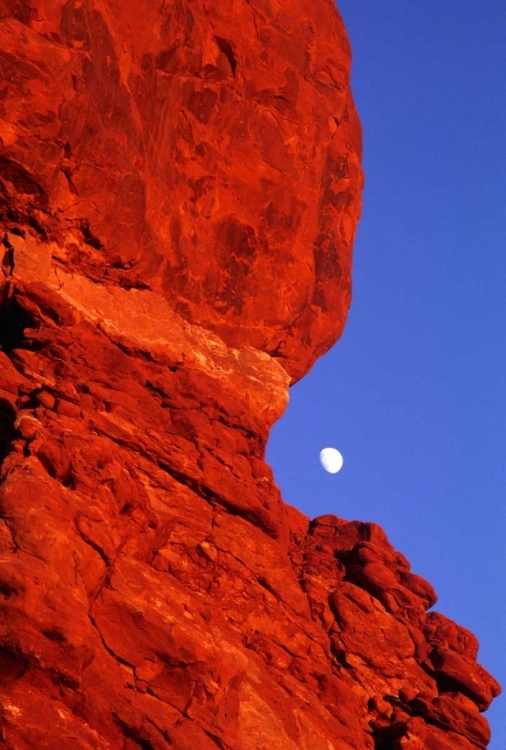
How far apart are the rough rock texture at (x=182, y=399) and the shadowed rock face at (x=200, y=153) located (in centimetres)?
7

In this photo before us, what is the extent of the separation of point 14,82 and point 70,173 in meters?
2.66

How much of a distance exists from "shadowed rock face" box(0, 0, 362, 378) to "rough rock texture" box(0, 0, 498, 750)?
0.07 meters

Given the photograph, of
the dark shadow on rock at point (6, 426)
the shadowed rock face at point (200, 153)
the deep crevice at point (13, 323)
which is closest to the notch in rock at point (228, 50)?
the shadowed rock face at point (200, 153)

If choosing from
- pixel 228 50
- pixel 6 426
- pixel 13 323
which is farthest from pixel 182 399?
pixel 228 50

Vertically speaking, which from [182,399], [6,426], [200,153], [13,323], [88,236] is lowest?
[6,426]

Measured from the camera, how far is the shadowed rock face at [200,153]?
1060 inches

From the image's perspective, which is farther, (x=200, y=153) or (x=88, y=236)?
(x=200, y=153)

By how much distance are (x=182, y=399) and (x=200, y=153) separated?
7824 millimetres

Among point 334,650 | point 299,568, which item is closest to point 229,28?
point 299,568

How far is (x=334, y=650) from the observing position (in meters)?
28.3

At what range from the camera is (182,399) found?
91.9 ft

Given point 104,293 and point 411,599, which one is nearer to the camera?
point 104,293

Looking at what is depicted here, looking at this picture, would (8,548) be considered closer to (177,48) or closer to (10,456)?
(10,456)

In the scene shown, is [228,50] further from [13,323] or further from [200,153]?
[13,323]
